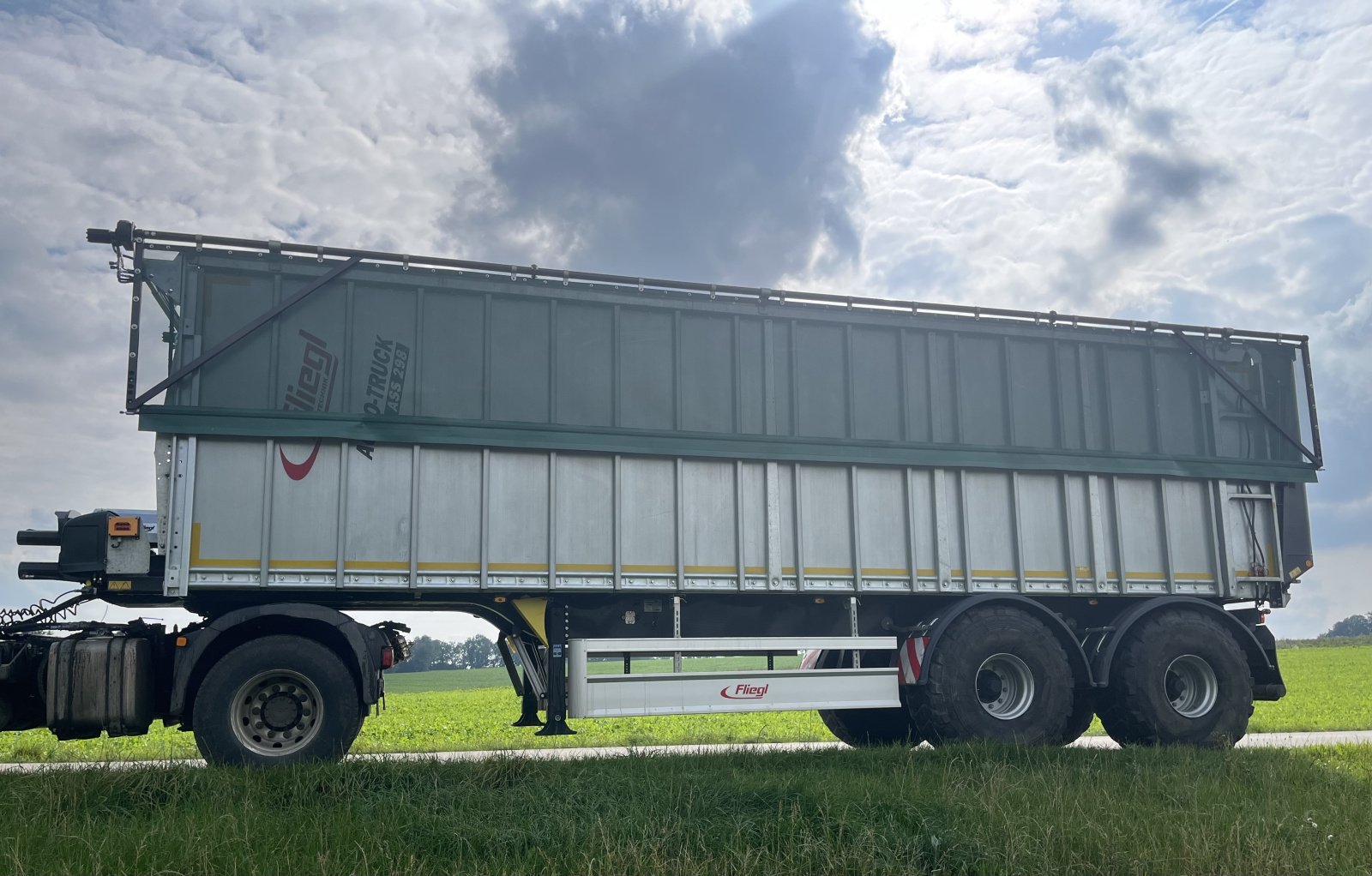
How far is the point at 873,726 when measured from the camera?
12.8 meters

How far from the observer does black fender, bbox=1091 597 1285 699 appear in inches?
457

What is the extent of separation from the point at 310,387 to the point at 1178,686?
9.37m

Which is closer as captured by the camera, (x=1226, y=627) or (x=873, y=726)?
(x=1226, y=627)

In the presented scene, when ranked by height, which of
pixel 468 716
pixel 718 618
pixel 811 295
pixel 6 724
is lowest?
pixel 468 716

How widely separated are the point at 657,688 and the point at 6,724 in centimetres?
530

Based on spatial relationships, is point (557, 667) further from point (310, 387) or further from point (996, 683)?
point (996, 683)

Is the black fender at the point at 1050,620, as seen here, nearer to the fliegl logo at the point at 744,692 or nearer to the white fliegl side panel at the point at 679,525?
the white fliegl side panel at the point at 679,525

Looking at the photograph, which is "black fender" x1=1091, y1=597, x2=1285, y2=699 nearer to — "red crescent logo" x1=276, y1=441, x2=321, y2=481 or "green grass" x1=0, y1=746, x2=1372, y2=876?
"green grass" x1=0, y1=746, x2=1372, y2=876

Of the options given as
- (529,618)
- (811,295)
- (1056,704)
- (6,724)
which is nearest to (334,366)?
(529,618)

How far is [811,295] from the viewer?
11617mm

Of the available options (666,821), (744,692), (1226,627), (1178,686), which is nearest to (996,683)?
(1178,686)

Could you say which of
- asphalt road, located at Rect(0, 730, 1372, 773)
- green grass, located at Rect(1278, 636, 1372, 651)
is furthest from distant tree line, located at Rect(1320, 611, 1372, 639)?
asphalt road, located at Rect(0, 730, 1372, 773)

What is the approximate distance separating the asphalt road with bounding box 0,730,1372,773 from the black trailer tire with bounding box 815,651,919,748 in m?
0.20

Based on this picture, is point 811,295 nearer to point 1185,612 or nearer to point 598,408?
point 598,408
